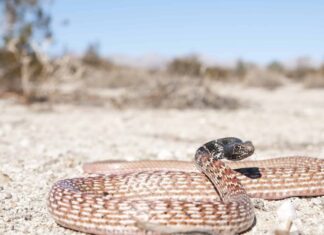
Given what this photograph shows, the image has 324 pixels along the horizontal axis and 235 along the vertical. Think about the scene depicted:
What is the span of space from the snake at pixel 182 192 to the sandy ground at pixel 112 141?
19 centimetres

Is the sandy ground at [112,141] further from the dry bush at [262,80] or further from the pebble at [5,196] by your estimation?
the dry bush at [262,80]

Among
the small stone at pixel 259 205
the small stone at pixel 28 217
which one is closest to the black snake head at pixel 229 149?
the small stone at pixel 259 205

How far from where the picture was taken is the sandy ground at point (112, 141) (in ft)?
14.5

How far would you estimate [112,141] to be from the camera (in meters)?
9.08

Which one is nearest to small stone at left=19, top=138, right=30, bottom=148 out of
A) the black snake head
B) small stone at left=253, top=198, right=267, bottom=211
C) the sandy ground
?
the sandy ground

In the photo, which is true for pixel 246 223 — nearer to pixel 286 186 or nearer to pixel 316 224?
pixel 316 224

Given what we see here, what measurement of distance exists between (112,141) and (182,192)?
4.52 m

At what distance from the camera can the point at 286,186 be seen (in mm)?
4777

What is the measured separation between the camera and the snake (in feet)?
11.8

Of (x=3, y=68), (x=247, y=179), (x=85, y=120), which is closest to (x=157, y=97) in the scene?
(x=85, y=120)

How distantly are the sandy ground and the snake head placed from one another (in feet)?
1.61

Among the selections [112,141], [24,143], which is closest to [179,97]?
[112,141]

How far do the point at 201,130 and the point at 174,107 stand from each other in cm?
412

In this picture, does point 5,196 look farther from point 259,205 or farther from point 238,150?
point 259,205
